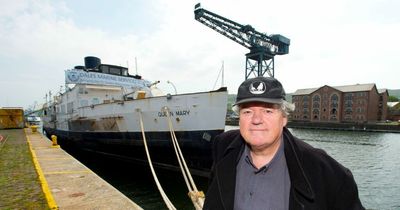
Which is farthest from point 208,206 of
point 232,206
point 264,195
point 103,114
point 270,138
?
point 103,114

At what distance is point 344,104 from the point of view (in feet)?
219

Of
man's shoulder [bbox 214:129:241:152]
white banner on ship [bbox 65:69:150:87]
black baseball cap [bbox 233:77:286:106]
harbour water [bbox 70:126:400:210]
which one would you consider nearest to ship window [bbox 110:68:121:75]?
white banner on ship [bbox 65:69:150:87]

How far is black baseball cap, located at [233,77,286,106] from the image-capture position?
1.64m

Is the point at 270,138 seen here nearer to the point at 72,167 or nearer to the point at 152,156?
the point at 72,167

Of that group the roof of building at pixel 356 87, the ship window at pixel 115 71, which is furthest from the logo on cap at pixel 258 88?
the roof of building at pixel 356 87

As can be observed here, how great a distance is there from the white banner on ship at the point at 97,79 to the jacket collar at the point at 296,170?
17.1 metres

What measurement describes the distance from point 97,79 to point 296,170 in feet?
57.1

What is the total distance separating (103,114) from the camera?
14000 millimetres

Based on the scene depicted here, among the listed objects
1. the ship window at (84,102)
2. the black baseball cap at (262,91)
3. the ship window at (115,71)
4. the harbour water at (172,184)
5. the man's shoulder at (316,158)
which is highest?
the ship window at (115,71)

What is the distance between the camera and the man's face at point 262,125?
5.45 feet

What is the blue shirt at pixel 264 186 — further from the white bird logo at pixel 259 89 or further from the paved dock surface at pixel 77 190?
the paved dock surface at pixel 77 190

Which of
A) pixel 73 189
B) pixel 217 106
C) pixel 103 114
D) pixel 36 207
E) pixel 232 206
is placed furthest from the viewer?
pixel 103 114

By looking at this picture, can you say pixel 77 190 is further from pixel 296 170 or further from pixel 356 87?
pixel 356 87

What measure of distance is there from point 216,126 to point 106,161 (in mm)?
8844
